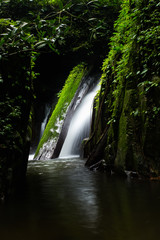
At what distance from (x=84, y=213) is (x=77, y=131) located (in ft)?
24.0

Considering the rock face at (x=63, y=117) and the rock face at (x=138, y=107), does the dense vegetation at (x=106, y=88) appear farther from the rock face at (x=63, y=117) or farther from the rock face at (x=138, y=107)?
the rock face at (x=63, y=117)

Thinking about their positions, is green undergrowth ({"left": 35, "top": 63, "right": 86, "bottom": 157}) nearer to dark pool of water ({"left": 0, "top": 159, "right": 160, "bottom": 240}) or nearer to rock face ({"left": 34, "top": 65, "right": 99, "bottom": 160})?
rock face ({"left": 34, "top": 65, "right": 99, "bottom": 160})

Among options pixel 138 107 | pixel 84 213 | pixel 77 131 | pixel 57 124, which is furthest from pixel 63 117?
pixel 84 213

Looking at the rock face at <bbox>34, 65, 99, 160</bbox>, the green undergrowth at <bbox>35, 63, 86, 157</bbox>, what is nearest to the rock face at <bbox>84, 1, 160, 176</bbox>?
the rock face at <bbox>34, 65, 99, 160</bbox>

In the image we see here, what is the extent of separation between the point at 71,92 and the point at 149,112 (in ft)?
24.1

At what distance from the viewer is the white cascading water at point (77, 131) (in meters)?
9.24

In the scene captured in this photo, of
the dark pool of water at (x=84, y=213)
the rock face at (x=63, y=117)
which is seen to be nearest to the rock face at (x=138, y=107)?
the dark pool of water at (x=84, y=213)

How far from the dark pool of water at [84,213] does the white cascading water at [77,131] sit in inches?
226

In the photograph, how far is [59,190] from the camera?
3.25 m

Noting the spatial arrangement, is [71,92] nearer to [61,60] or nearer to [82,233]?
[61,60]

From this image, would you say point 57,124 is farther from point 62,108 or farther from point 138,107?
point 138,107

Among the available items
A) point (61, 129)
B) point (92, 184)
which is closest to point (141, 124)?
point (92, 184)

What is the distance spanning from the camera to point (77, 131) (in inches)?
375

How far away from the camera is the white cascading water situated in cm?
924
